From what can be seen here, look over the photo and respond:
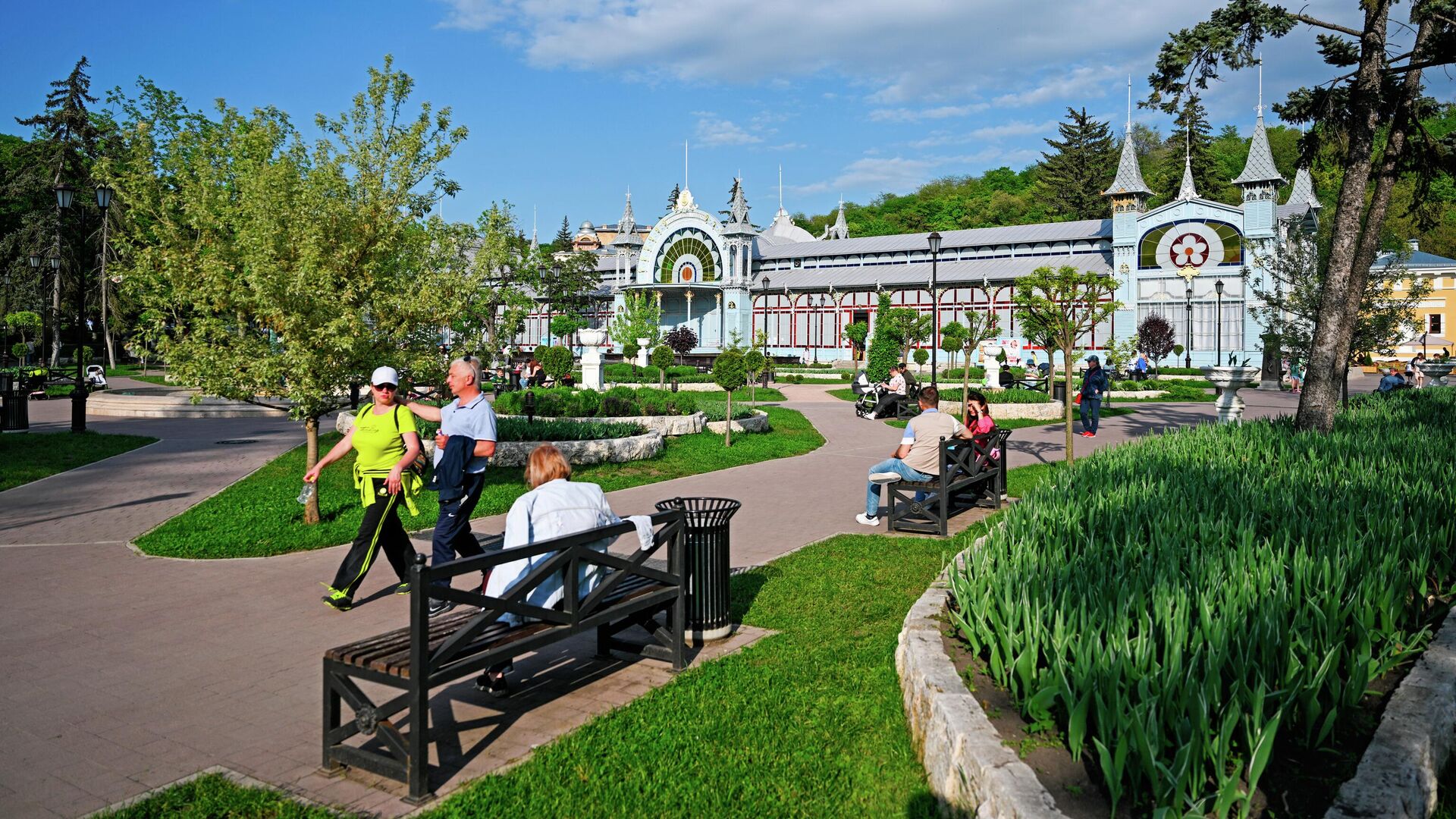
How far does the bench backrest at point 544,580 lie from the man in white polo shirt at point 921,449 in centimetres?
453

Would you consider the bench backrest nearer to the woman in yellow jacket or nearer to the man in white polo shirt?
the woman in yellow jacket

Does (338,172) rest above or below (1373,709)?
above

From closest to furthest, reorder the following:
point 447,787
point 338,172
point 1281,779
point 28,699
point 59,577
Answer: point 1281,779
point 447,787
point 28,699
point 59,577
point 338,172

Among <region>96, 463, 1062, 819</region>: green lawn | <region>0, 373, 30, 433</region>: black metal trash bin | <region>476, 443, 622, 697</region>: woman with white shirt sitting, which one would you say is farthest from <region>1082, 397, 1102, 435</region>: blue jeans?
<region>0, 373, 30, 433</region>: black metal trash bin

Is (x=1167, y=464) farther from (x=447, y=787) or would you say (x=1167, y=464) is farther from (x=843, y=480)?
(x=447, y=787)

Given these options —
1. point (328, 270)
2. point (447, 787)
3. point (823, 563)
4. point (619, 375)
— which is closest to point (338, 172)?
point (328, 270)

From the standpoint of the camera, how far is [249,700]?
208 inches

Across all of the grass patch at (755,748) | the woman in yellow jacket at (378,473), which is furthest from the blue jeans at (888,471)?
the woman in yellow jacket at (378,473)

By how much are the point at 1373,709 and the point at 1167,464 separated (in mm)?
4553

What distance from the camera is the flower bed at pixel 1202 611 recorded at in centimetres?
340

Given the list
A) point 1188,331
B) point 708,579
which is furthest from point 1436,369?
point 708,579

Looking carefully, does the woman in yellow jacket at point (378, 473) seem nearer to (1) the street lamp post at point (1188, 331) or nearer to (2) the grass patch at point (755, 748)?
(2) the grass patch at point (755, 748)

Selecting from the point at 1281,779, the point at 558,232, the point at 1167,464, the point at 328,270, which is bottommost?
the point at 1281,779

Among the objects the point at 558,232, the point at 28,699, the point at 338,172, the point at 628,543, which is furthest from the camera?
the point at 558,232
